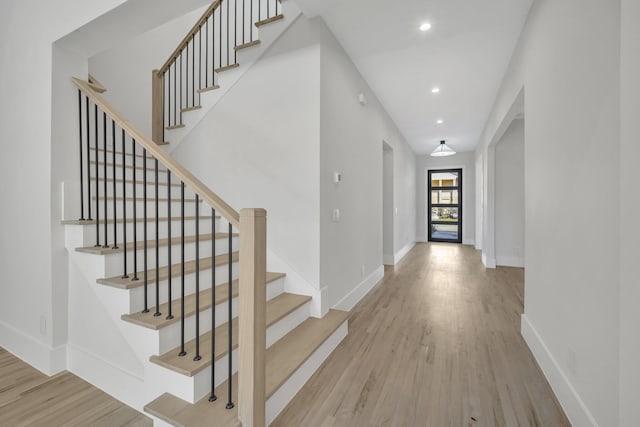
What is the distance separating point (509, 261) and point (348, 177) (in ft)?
14.2

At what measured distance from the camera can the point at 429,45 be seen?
10.2ft

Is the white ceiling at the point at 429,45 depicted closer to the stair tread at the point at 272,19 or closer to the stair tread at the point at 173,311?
the stair tread at the point at 272,19

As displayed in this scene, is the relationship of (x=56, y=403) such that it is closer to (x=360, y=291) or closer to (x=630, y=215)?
(x=360, y=291)

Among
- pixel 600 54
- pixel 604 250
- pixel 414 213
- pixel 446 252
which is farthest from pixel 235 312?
pixel 414 213

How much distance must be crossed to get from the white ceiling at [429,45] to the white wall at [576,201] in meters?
0.46

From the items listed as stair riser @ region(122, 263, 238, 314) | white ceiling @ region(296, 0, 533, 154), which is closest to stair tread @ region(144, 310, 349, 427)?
stair riser @ region(122, 263, 238, 314)

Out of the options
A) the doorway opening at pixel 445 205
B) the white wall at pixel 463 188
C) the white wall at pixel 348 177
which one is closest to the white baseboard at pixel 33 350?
the white wall at pixel 348 177

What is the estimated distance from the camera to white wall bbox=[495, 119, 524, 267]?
18.1ft

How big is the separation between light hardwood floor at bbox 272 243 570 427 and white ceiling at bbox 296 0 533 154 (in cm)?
285

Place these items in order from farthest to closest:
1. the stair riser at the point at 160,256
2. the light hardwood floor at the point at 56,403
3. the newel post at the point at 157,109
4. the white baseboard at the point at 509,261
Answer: the white baseboard at the point at 509,261 < the newel post at the point at 157,109 < the stair riser at the point at 160,256 < the light hardwood floor at the point at 56,403

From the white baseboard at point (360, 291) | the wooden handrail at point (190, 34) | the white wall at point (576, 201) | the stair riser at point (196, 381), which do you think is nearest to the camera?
the white wall at point (576, 201)

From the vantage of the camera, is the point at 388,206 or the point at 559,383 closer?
the point at 559,383

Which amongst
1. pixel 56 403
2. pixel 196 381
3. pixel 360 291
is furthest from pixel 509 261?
pixel 56 403

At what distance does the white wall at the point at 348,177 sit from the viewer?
2.75m
